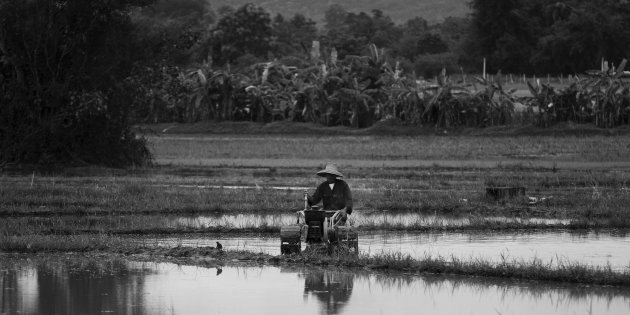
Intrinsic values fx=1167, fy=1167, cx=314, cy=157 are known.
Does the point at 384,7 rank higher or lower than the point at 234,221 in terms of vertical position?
higher

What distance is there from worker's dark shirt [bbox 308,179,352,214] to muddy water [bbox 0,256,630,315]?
1.39 metres

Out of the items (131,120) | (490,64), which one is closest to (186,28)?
(131,120)

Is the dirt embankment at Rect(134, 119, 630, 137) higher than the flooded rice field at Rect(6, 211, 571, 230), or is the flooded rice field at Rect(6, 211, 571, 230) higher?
the dirt embankment at Rect(134, 119, 630, 137)

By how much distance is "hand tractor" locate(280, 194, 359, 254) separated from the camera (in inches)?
542

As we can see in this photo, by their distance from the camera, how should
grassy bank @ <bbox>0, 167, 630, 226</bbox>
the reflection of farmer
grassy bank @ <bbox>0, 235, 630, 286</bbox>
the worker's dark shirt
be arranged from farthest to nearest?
grassy bank @ <bbox>0, 167, 630, 226</bbox>
the worker's dark shirt
grassy bank @ <bbox>0, 235, 630, 286</bbox>
the reflection of farmer

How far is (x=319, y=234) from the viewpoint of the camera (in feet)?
46.2

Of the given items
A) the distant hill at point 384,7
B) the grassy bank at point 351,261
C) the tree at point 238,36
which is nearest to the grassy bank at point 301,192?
the grassy bank at point 351,261

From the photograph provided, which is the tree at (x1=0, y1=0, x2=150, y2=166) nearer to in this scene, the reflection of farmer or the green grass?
the green grass

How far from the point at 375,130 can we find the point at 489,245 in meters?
27.7

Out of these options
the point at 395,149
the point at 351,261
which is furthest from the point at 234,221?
the point at 395,149

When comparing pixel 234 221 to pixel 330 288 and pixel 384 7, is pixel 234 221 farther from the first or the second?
pixel 384 7

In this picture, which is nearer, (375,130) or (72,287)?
(72,287)

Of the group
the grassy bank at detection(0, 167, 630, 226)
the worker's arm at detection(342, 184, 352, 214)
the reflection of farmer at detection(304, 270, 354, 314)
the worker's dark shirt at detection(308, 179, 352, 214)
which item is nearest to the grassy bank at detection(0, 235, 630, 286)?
the reflection of farmer at detection(304, 270, 354, 314)

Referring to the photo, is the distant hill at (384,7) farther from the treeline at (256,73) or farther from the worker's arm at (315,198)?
the worker's arm at (315,198)
